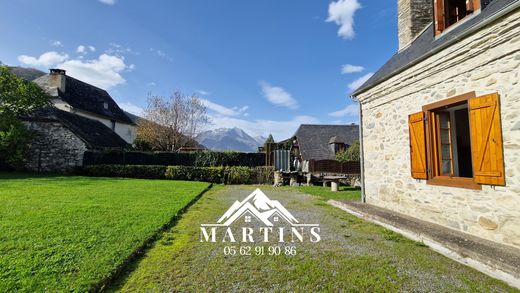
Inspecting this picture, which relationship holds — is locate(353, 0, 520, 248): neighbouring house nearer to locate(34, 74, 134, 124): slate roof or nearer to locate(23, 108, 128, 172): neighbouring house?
locate(23, 108, 128, 172): neighbouring house

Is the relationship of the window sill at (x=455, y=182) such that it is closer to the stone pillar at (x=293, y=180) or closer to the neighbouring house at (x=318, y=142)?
the stone pillar at (x=293, y=180)

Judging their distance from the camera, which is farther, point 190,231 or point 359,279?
point 190,231

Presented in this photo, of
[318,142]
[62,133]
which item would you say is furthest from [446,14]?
[318,142]

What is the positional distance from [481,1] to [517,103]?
282 centimetres

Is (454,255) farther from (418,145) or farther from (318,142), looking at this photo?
(318,142)

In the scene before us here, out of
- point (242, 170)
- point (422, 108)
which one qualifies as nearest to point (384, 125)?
point (422, 108)

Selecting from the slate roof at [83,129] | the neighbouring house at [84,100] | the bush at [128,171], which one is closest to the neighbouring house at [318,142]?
the bush at [128,171]

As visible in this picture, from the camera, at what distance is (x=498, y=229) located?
13.0 feet

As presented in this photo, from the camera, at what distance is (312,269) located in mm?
3316

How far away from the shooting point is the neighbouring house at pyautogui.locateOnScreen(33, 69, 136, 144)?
2445 centimetres

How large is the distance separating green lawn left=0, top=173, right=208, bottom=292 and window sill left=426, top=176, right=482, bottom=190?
543 centimetres

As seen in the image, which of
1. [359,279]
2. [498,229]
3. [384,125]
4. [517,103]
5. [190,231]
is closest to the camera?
[359,279]

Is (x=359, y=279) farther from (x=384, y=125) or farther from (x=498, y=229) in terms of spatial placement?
(x=384, y=125)

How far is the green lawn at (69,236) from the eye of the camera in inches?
109
